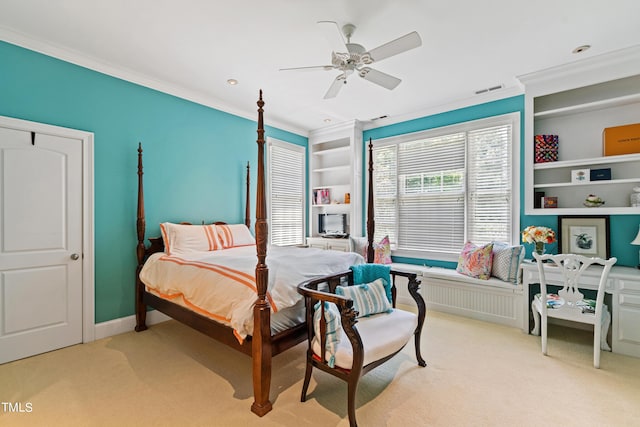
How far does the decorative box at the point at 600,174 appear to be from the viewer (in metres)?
3.21

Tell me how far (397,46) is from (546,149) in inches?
96.5

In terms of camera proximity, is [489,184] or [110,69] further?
[489,184]

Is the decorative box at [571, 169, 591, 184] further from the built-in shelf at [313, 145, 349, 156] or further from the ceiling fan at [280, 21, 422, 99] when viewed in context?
the built-in shelf at [313, 145, 349, 156]

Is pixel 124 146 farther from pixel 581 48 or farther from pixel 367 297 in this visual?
pixel 581 48

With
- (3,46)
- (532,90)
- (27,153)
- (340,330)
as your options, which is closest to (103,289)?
(27,153)

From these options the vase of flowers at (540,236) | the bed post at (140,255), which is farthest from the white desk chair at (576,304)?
the bed post at (140,255)

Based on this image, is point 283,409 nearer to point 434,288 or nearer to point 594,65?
point 434,288

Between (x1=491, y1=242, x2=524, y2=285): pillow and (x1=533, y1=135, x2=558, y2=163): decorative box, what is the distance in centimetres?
105

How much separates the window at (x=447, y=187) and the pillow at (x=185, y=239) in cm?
280

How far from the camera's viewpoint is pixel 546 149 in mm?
3518

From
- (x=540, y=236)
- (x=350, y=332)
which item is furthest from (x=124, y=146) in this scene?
(x=540, y=236)

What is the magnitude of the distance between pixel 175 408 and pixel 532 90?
4.58 m

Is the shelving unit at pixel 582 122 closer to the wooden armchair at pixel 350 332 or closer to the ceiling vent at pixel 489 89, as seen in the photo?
the ceiling vent at pixel 489 89

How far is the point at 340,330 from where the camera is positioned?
6.77 feet
